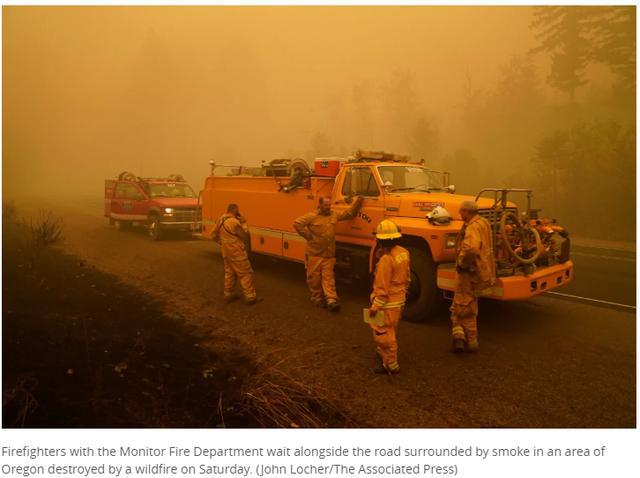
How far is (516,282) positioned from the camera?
5.72 m

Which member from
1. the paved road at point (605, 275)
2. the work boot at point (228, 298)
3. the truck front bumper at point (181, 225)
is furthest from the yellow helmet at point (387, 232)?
the truck front bumper at point (181, 225)

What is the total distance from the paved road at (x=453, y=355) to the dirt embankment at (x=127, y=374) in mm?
401

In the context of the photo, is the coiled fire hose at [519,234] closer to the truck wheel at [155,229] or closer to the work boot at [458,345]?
the work boot at [458,345]

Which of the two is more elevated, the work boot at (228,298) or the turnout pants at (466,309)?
the turnout pants at (466,309)

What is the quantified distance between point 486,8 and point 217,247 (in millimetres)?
57548

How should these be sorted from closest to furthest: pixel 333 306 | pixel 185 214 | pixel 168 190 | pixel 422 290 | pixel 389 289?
pixel 389 289 < pixel 422 290 < pixel 333 306 < pixel 185 214 < pixel 168 190

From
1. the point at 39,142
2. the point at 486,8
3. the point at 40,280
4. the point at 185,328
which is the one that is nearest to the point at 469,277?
the point at 185,328

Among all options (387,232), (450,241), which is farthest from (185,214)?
(387,232)

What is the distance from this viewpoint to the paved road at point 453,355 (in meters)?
4.03

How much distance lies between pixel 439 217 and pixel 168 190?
12.3m

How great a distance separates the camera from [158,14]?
277 ft

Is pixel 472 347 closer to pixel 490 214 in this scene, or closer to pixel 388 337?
pixel 388 337

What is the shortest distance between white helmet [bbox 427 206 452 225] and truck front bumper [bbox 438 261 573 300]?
61 centimetres

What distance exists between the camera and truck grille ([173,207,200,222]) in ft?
48.4
